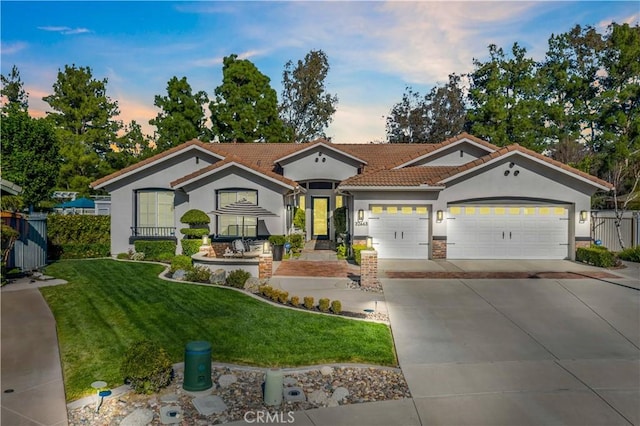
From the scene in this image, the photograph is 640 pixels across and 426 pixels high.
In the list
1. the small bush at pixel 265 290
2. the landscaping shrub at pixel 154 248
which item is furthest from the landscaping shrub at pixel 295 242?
the small bush at pixel 265 290

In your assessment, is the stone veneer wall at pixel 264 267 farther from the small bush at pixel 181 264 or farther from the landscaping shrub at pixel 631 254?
the landscaping shrub at pixel 631 254

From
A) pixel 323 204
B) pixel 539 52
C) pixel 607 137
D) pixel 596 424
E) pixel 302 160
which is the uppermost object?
pixel 539 52

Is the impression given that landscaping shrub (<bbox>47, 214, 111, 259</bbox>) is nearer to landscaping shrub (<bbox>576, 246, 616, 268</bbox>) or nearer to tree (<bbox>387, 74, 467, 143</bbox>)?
landscaping shrub (<bbox>576, 246, 616, 268</bbox>)

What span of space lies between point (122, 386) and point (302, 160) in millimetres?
18435

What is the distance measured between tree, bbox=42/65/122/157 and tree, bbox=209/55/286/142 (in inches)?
334

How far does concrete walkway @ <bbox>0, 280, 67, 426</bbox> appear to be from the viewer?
6.26 metres

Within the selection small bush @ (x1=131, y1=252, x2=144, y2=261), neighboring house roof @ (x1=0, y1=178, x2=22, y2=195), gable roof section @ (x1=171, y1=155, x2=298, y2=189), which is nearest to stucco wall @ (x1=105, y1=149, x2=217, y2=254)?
small bush @ (x1=131, y1=252, x2=144, y2=261)

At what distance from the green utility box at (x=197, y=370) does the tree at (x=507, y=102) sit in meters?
34.6

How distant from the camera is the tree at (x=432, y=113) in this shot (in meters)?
47.1

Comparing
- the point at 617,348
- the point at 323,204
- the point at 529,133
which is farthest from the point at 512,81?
the point at 617,348

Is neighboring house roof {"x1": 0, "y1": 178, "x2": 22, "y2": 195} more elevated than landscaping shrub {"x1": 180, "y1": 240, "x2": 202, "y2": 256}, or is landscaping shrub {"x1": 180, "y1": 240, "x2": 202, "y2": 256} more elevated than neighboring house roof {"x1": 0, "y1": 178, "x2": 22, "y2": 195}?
neighboring house roof {"x1": 0, "y1": 178, "x2": 22, "y2": 195}

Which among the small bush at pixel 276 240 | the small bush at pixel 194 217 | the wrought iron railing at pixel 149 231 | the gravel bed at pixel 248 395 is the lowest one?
the gravel bed at pixel 248 395

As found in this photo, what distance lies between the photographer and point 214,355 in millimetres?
8477

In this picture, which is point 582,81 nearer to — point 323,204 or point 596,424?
point 323,204
